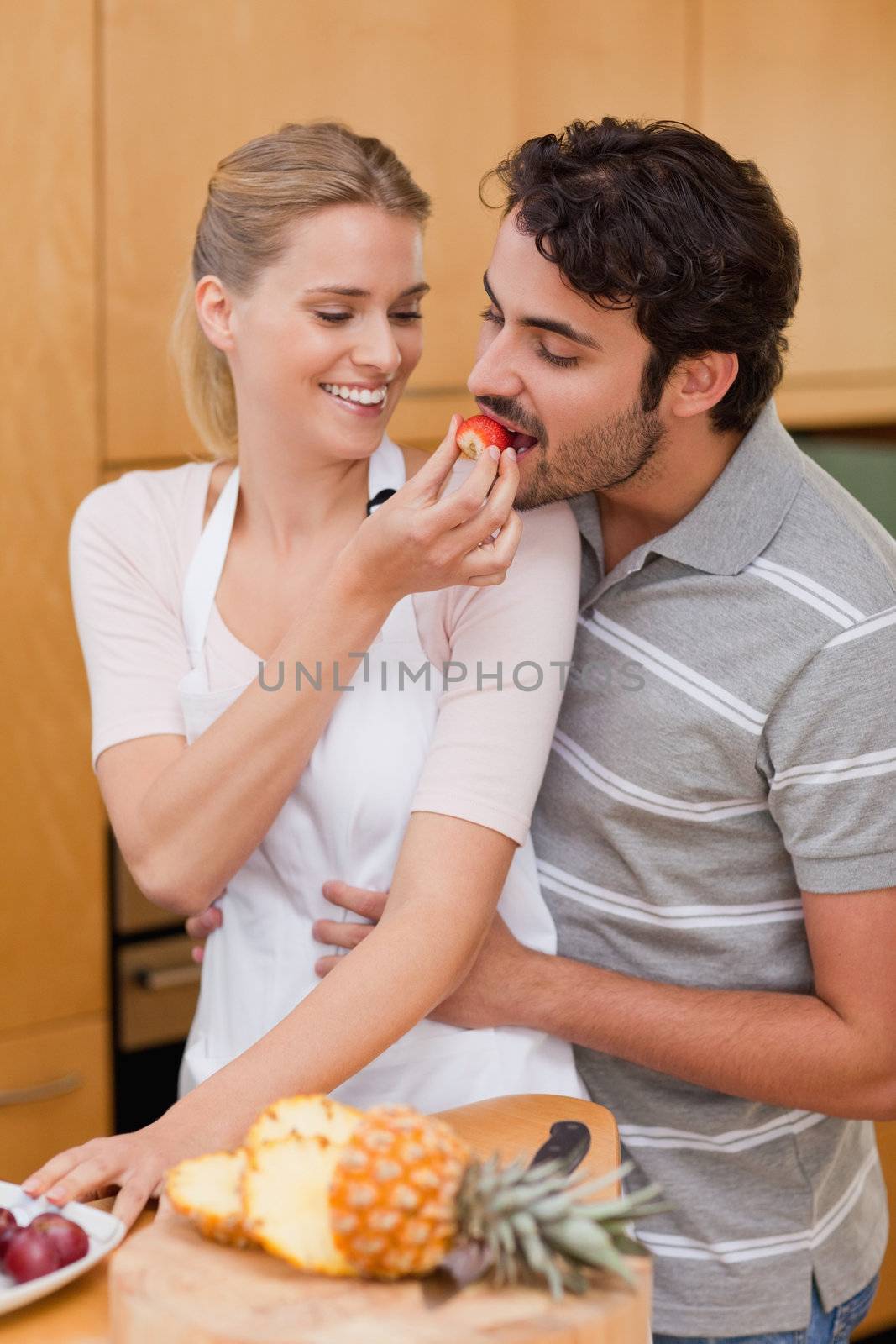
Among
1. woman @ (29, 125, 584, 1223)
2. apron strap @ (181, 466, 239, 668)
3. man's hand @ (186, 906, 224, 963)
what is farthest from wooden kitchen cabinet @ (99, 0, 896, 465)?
man's hand @ (186, 906, 224, 963)

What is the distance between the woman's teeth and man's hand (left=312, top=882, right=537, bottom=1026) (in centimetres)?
44

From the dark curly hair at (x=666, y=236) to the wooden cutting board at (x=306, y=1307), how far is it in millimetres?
779

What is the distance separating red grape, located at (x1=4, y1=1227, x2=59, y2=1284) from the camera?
0.84 meters

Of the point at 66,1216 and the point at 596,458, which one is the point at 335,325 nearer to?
the point at 596,458

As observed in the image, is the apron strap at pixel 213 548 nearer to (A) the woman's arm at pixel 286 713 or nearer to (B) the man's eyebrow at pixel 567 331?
(A) the woman's arm at pixel 286 713

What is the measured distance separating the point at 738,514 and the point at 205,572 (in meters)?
0.49

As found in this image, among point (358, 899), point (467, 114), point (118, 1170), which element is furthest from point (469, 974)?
point (467, 114)

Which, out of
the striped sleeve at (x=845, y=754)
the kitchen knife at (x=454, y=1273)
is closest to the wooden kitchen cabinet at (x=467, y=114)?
the striped sleeve at (x=845, y=754)

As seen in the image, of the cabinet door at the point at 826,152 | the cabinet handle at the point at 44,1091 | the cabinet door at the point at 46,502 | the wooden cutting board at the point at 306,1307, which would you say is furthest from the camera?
the cabinet door at the point at 826,152

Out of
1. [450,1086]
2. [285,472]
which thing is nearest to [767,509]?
[285,472]

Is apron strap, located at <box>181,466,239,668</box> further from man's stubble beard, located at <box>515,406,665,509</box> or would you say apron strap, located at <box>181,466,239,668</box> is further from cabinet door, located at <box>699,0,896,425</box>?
cabinet door, located at <box>699,0,896,425</box>

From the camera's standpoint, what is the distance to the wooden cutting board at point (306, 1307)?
68 cm

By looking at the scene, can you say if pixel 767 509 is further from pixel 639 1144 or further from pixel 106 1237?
pixel 106 1237

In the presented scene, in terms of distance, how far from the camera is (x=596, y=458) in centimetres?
126
